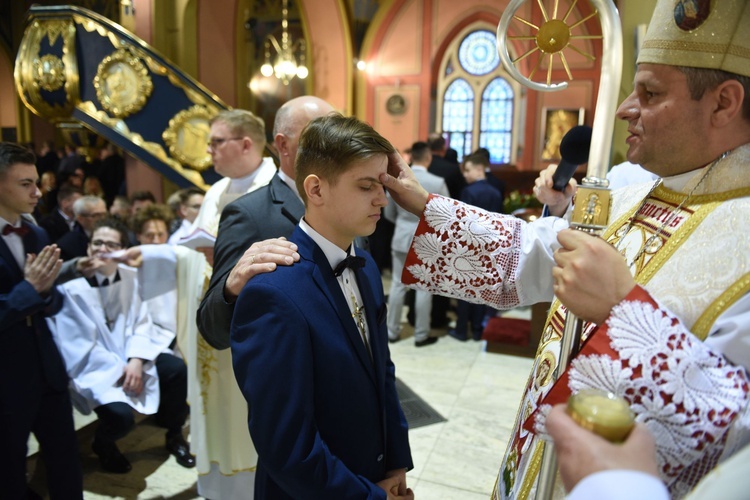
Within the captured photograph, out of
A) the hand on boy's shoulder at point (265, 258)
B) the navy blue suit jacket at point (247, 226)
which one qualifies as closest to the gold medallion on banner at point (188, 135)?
the navy blue suit jacket at point (247, 226)

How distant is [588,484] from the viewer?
2.34 ft

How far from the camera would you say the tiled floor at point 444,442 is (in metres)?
2.99

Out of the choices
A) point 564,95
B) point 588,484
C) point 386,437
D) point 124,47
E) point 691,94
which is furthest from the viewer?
point 564,95

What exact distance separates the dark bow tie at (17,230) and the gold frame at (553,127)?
10.7m

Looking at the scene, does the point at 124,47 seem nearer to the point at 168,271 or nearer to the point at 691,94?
the point at 168,271

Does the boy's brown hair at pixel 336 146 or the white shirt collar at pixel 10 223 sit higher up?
the boy's brown hair at pixel 336 146

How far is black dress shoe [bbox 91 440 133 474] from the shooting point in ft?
10.2

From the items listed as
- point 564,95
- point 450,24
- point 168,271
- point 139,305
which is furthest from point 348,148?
point 450,24

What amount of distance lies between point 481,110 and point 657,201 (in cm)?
1232

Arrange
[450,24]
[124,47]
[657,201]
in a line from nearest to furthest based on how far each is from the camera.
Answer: [657,201]
[124,47]
[450,24]

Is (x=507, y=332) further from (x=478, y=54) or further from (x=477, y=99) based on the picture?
(x=478, y=54)

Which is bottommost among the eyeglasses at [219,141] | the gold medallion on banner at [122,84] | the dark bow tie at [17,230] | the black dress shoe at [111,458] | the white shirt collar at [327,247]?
the black dress shoe at [111,458]

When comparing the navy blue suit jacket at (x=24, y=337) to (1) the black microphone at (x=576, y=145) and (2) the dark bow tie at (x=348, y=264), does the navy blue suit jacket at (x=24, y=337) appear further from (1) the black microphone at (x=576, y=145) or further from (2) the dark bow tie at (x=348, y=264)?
(1) the black microphone at (x=576, y=145)

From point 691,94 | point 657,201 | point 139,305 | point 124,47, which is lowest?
point 139,305
